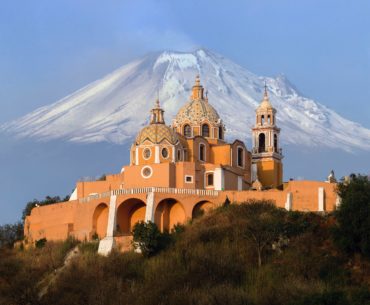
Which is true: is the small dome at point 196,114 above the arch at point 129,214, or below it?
above

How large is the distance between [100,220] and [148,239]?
580 cm

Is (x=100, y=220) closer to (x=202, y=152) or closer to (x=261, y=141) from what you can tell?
(x=202, y=152)

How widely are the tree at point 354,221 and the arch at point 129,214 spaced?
438 inches

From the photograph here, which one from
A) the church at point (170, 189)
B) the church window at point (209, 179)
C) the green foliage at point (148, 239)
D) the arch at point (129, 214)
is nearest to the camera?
the green foliage at point (148, 239)

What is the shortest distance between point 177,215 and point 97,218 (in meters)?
4.12

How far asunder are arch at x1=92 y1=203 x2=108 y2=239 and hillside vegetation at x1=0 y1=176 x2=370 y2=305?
1247mm

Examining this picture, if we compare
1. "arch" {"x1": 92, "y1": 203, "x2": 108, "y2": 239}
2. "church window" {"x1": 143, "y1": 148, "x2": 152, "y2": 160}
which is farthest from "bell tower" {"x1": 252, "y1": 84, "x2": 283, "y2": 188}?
"arch" {"x1": 92, "y1": 203, "x2": 108, "y2": 239}

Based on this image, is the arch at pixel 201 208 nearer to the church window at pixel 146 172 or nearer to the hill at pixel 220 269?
the hill at pixel 220 269

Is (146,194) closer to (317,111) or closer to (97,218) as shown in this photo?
(97,218)

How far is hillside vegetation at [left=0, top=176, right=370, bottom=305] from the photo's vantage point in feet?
161

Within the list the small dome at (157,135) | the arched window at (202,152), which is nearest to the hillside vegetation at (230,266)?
the small dome at (157,135)

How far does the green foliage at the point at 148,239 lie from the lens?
181 ft

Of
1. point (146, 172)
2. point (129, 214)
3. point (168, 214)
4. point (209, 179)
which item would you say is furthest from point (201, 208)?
point (129, 214)

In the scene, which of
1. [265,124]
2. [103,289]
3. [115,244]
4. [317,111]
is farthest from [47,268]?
[317,111]
